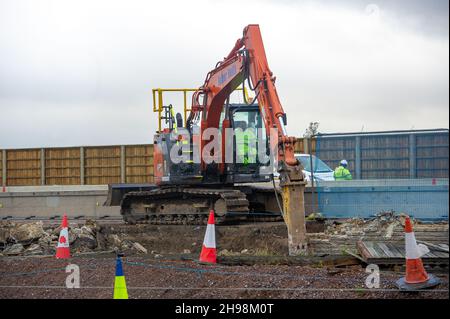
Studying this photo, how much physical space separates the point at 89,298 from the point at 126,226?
745 centimetres

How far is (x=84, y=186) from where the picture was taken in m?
26.6

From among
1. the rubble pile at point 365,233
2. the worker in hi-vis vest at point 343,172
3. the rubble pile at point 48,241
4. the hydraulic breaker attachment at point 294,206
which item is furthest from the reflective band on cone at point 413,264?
the worker in hi-vis vest at point 343,172

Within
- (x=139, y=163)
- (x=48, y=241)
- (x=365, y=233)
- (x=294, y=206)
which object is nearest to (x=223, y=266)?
(x=294, y=206)

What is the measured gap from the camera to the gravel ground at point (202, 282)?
6.57m

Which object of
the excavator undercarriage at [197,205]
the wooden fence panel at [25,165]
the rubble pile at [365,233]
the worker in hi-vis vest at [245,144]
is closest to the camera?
the rubble pile at [365,233]

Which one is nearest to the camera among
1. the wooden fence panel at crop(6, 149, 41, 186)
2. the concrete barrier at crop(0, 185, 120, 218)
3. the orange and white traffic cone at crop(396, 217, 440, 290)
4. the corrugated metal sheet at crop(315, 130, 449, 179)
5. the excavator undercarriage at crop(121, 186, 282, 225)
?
the orange and white traffic cone at crop(396, 217, 440, 290)

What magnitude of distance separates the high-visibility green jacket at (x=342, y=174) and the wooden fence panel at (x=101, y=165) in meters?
14.8

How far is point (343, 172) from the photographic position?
14430mm

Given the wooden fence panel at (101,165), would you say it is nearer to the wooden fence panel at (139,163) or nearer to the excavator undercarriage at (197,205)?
the wooden fence panel at (139,163)

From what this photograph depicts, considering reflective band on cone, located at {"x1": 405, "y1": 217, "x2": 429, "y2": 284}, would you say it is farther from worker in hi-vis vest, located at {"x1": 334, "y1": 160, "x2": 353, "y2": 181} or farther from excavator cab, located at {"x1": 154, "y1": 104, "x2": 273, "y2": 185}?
worker in hi-vis vest, located at {"x1": 334, "y1": 160, "x2": 353, "y2": 181}

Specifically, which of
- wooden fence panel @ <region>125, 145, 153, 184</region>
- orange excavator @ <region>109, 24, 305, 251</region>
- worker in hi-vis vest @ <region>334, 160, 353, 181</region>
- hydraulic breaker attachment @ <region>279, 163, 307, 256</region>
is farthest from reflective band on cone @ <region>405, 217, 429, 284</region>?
wooden fence panel @ <region>125, 145, 153, 184</region>

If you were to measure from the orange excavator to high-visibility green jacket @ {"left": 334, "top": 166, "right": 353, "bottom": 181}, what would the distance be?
4.38ft

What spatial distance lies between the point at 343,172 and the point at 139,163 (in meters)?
14.2

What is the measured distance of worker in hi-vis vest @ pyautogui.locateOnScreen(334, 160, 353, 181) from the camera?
14.4 m
